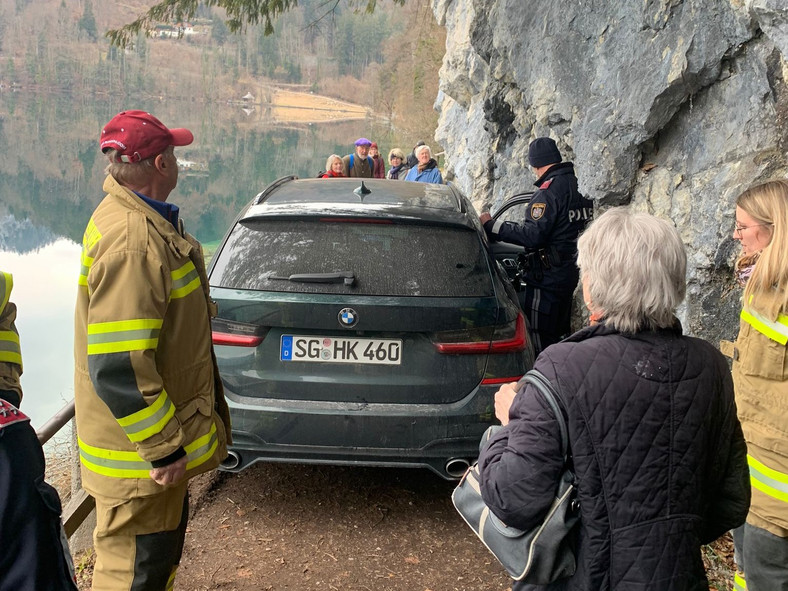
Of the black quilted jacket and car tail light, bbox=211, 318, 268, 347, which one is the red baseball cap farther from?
the black quilted jacket

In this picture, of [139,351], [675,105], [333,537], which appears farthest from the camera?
[675,105]

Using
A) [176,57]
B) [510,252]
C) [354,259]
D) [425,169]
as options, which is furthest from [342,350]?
[176,57]

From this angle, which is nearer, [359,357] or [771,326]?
[771,326]

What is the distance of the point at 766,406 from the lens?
2.39 metres

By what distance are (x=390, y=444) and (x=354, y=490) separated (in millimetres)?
924

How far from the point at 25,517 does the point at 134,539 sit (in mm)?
876

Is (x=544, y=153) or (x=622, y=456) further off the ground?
(x=544, y=153)

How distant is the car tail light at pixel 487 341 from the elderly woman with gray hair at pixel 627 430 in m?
1.64

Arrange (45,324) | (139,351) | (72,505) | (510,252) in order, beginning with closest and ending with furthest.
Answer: (139,351), (72,505), (510,252), (45,324)

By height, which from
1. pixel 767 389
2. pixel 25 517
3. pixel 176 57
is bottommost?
pixel 25 517

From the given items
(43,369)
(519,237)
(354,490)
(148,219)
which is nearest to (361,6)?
(519,237)

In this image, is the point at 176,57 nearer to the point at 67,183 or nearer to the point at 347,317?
the point at 67,183

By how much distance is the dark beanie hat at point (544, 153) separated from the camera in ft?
18.2

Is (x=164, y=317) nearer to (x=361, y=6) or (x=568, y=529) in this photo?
(x=568, y=529)
